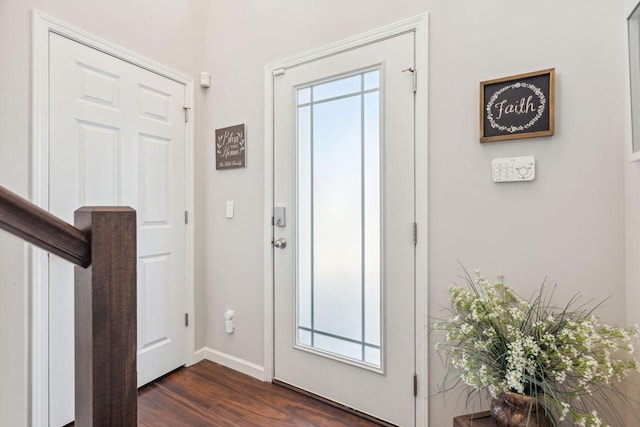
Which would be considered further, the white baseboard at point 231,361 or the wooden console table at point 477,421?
the white baseboard at point 231,361

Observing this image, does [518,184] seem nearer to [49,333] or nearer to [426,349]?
[426,349]

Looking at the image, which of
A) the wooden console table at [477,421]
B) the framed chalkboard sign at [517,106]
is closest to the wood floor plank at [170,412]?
the wooden console table at [477,421]

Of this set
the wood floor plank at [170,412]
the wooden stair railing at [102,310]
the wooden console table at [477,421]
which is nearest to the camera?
the wooden stair railing at [102,310]

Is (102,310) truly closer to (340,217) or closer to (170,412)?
(340,217)

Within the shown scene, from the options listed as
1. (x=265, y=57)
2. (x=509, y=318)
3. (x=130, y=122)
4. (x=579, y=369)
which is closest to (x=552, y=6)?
(x=509, y=318)

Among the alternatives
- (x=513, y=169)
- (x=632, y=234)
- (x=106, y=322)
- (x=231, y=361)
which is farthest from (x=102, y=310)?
(x=231, y=361)

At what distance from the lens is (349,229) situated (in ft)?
5.91

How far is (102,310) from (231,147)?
5.85 feet

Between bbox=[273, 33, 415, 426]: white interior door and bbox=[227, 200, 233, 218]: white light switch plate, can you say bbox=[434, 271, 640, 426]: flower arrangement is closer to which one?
bbox=[273, 33, 415, 426]: white interior door

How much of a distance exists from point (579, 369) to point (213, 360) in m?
2.18

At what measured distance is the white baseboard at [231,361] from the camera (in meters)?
2.14

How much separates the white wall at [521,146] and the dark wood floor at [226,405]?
65 cm

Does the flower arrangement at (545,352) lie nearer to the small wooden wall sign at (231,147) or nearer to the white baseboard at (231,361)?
the white baseboard at (231,361)

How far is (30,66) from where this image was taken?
5.05ft
